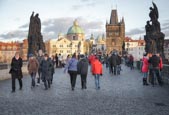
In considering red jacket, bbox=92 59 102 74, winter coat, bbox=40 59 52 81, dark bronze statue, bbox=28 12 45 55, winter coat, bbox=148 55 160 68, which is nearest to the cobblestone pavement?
red jacket, bbox=92 59 102 74

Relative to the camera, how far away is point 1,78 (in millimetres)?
21734

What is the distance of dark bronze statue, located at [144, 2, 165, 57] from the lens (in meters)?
25.7

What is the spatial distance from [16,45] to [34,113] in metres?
147

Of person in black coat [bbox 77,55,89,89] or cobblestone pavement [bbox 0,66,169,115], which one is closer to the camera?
cobblestone pavement [bbox 0,66,169,115]

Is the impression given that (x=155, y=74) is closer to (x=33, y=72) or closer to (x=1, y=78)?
(x=33, y=72)

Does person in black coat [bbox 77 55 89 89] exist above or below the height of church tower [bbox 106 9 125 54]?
below

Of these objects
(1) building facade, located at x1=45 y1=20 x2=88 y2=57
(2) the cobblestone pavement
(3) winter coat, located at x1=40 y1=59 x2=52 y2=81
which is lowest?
(2) the cobblestone pavement

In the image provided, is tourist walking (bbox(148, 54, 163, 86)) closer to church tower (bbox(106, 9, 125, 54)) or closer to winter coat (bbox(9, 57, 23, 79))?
winter coat (bbox(9, 57, 23, 79))

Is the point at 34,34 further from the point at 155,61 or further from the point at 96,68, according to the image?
the point at 155,61

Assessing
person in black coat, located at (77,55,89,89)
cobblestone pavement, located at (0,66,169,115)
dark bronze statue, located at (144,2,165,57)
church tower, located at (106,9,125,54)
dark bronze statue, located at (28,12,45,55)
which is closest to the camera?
cobblestone pavement, located at (0,66,169,115)

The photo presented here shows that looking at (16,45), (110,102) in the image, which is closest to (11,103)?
(110,102)

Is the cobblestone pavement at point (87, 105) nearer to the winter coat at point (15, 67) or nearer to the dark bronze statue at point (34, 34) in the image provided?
the winter coat at point (15, 67)

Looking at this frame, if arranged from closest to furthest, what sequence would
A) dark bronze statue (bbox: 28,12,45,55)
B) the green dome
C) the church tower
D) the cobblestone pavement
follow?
the cobblestone pavement, dark bronze statue (bbox: 28,12,45,55), the church tower, the green dome

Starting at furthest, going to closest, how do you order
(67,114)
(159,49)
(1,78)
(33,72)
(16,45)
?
(16,45), (159,49), (1,78), (33,72), (67,114)
